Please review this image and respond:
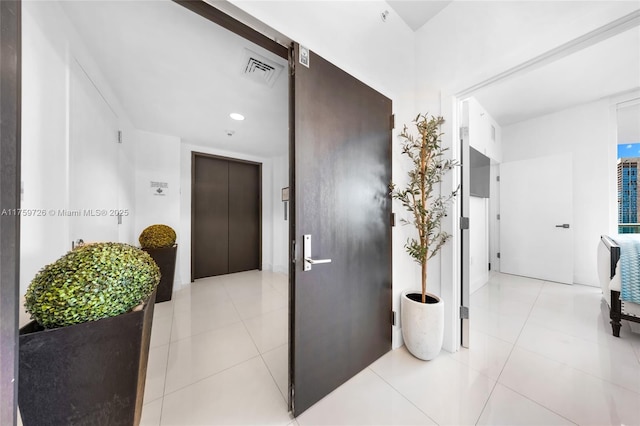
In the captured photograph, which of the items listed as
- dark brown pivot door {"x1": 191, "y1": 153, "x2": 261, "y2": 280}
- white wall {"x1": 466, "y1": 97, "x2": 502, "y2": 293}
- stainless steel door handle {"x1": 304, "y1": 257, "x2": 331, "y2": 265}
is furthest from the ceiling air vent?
white wall {"x1": 466, "y1": 97, "x2": 502, "y2": 293}

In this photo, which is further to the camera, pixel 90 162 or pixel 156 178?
pixel 156 178

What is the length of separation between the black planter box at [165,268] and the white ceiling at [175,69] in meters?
1.70

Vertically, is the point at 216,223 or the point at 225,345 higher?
the point at 216,223

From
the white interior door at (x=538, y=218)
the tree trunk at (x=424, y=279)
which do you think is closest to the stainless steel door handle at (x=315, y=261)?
the tree trunk at (x=424, y=279)

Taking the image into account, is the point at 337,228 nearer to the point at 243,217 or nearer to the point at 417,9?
the point at 417,9

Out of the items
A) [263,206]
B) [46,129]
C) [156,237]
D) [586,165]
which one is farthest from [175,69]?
[586,165]

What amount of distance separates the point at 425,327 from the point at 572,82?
3820 millimetres

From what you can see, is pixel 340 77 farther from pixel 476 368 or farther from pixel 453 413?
pixel 476 368

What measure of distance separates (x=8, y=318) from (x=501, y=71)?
2.58m

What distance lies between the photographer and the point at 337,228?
55.7 inches

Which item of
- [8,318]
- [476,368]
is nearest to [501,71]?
[476,368]

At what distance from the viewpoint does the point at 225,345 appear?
75.3 inches

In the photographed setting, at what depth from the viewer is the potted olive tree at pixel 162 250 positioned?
274 centimetres

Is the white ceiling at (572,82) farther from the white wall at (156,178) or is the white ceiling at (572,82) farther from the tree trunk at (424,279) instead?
the white wall at (156,178)
